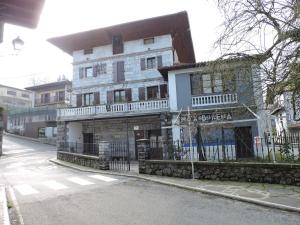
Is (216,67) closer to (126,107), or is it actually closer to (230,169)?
(230,169)

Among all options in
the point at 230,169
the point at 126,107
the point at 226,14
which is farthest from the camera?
the point at 126,107

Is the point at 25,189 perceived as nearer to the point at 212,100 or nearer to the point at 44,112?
the point at 212,100

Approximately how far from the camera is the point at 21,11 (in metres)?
3.39

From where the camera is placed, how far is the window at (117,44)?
26342 millimetres

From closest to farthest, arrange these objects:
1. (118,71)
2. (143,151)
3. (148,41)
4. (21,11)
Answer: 1. (21,11)
2. (143,151)
3. (148,41)
4. (118,71)

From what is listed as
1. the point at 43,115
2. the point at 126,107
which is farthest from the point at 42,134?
the point at 126,107

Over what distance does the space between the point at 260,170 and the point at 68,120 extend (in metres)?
18.9

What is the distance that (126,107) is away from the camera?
22.9m

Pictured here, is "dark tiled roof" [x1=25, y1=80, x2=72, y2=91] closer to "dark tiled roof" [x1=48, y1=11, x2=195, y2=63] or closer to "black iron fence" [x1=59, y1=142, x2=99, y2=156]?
"dark tiled roof" [x1=48, y1=11, x2=195, y2=63]

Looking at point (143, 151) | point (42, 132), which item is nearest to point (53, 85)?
point (42, 132)

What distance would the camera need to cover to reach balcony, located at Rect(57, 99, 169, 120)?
21.8 metres

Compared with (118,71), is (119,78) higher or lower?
lower

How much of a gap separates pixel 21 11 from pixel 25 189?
9.26 m

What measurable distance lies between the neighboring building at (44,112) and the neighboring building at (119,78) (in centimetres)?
1458
